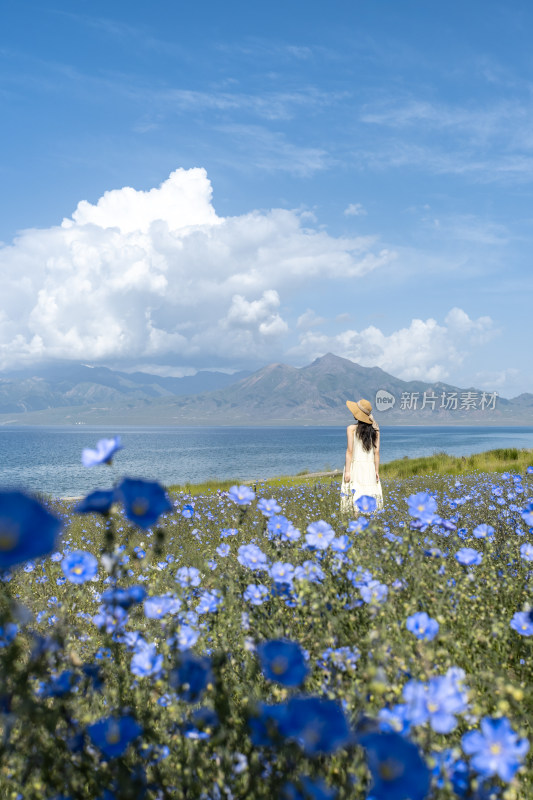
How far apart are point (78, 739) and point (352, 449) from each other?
831 centimetres

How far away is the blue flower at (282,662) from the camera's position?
1438 millimetres

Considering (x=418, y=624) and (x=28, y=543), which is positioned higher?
(x=28, y=543)

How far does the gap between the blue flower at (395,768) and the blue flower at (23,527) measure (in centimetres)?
92

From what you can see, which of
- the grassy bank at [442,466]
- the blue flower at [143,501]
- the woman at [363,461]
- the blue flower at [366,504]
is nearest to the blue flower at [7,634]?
the blue flower at [143,501]

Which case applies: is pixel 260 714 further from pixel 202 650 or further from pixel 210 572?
pixel 210 572

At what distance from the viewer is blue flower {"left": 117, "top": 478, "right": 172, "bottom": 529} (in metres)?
1.54

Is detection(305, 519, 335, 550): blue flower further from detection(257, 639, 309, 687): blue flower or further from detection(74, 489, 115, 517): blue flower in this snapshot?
detection(74, 489, 115, 517): blue flower

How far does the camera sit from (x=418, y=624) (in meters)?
2.12

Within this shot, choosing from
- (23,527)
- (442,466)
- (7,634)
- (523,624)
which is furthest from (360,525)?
(442,466)

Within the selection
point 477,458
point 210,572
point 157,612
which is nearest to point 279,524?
point 210,572

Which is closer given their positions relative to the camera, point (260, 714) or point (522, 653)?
point (260, 714)

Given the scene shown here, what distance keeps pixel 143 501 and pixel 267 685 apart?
6.06 feet

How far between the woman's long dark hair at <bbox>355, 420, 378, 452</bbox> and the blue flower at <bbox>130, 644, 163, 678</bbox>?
7.59 meters

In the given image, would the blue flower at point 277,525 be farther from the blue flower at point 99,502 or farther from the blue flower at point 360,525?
the blue flower at point 99,502
